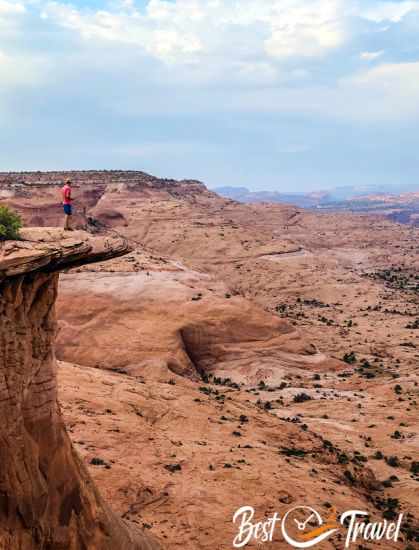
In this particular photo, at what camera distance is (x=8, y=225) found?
31.7 feet

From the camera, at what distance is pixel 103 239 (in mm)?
10555

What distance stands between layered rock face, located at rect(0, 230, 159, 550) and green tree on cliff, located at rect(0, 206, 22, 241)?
233 mm

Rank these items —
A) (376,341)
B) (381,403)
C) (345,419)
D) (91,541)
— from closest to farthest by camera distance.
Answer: (91,541)
(345,419)
(381,403)
(376,341)

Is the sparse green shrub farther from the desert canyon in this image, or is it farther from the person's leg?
the person's leg

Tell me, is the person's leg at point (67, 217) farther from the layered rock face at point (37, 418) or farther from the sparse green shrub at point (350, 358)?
the sparse green shrub at point (350, 358)

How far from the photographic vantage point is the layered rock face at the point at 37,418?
880 centimetres

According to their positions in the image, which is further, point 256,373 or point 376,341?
point 376,341

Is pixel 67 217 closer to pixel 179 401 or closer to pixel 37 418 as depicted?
pixel 37 418

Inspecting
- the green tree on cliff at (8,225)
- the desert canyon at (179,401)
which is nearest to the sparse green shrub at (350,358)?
the desert canyon at (179,401)

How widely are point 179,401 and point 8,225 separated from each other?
13512 millimetres

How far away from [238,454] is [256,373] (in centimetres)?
1196

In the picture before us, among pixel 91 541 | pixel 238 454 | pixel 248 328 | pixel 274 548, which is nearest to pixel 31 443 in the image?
pixel 91 541

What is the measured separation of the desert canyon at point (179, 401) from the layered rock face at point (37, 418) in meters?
0.03

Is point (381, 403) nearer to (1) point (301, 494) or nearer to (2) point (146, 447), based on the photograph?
(1) point (301, 494)
